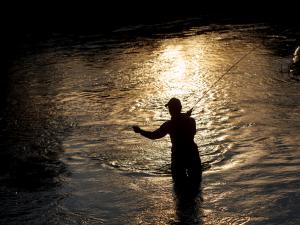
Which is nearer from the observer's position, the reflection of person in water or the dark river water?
the dark river water

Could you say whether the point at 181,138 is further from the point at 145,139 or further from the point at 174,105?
the point at 145,139

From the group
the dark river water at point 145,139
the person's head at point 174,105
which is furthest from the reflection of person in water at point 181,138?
the dark river water at point 145,139

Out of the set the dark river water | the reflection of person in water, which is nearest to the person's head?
the reflection of person in water

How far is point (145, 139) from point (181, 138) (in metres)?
3.74

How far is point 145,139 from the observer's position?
44.1 ft

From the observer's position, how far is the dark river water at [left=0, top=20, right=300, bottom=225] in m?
9.44

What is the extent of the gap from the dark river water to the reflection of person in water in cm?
44

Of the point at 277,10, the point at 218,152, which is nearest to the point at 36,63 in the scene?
the point at 218,152

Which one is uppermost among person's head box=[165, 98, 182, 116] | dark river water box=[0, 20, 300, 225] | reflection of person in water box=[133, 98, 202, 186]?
person's head box=[165, 98, 182, 116]

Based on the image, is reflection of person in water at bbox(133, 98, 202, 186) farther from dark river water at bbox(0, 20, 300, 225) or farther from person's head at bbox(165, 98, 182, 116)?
dark river water at bbox(0, 20, 300, 225)

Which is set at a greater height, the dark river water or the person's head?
the person's head

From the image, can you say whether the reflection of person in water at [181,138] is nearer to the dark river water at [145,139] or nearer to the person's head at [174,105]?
the person's head at [174,105]

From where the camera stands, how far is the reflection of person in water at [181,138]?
9.63 m

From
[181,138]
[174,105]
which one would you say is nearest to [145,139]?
[181,138]
